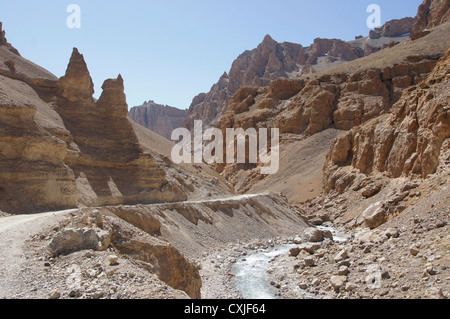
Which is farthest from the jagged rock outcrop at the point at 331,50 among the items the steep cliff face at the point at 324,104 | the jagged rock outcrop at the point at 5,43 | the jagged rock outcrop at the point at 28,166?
the jagged rock outcrop at the point at 28,166

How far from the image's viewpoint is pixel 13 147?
2377 cm

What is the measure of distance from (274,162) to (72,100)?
4613 cm

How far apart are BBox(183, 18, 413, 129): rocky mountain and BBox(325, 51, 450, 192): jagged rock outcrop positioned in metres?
109

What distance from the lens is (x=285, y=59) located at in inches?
6841

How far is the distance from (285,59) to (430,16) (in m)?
65.9

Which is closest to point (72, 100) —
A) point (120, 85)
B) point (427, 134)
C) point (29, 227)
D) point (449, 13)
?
point (120, 85)

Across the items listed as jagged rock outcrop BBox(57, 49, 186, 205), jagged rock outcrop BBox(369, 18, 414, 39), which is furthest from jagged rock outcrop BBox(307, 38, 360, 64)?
jagged rock outcrop BBox(57, 49, 186, 205)

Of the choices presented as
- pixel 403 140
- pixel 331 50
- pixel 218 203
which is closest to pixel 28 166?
pixel 218 203

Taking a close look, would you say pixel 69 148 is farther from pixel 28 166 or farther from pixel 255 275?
pixel 255 275

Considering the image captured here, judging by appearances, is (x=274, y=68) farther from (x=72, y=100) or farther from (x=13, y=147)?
(x=13, y=147)

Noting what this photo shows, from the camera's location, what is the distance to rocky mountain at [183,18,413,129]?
547ft

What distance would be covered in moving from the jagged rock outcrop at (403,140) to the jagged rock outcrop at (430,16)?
54777mm

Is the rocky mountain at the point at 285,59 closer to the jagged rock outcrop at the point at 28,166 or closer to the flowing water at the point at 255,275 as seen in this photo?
the flowing water at the point at 255,275

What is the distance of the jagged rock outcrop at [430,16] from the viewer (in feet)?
308
